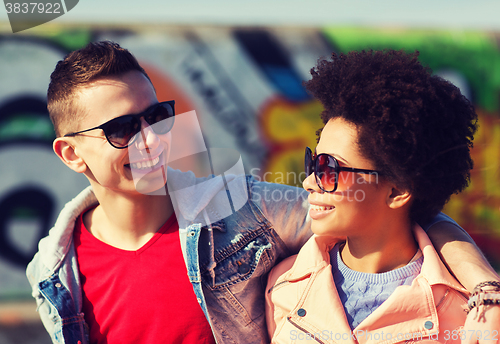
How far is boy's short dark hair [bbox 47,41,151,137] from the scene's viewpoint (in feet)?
6.46

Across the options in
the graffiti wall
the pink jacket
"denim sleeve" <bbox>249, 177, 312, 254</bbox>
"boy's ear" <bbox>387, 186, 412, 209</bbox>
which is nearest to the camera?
the pink jacket

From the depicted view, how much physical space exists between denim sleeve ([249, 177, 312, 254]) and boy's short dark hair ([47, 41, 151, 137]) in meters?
0.98

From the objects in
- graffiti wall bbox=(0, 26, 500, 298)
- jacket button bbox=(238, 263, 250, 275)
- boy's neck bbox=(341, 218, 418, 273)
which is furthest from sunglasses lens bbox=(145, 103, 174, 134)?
graffiti wall bbox=(0, 26, 500, 298)

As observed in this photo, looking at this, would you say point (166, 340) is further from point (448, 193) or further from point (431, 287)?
point (448, 193)

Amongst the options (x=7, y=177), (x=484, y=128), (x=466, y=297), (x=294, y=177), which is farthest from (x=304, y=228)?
(x=7, y=177)

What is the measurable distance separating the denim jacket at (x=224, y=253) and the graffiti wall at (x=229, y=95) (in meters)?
1.88

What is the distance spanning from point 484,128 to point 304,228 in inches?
115

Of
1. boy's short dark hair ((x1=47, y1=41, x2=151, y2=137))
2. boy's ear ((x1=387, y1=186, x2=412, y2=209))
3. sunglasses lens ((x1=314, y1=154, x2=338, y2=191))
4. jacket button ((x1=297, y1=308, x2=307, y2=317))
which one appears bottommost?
jacket button ((x1=297, y1=308, x2=307, y2=317))

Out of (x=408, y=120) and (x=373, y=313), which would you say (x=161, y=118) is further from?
(x=373, y=313)

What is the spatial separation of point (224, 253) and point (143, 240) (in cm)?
47

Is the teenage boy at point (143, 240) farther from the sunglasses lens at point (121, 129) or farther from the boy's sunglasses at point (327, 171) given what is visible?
the boy's sunglasses at point (327, 171)

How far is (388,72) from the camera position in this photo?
157cm

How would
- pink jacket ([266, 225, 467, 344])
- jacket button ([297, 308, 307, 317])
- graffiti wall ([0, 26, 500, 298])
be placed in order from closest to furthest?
1. pink jacket ([266, 225, 467, 344])
2. jacket button ([297, 308, 307, 317])
3. graffiti wall ([0, 26, 500, 298])

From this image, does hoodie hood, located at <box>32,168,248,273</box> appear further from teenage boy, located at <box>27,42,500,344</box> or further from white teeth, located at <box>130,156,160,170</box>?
white teeth, located at <box>130,156,160,170</box>
